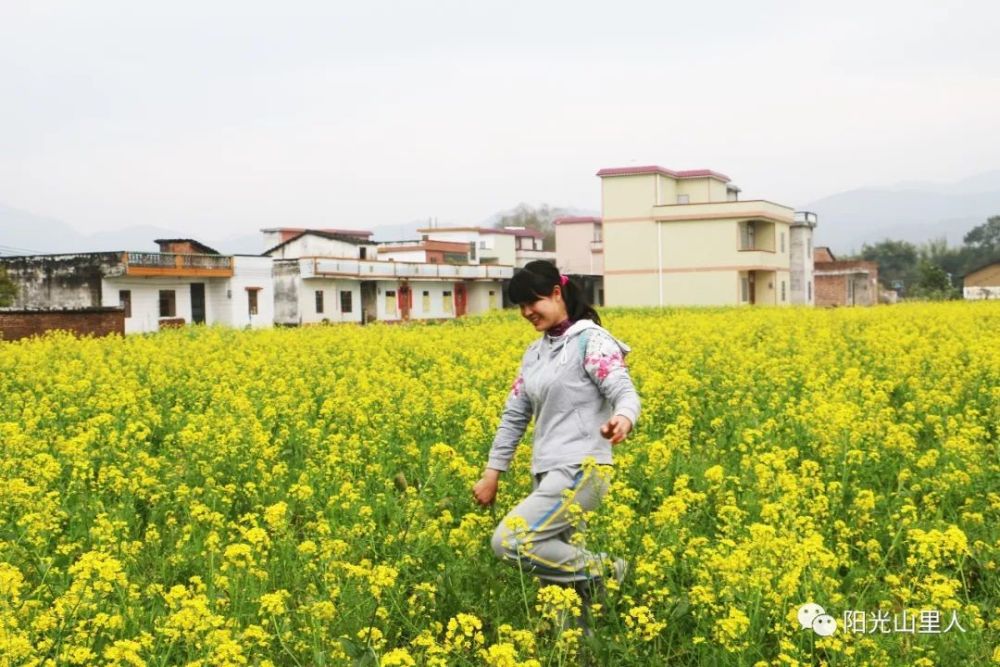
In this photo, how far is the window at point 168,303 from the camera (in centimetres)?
3734

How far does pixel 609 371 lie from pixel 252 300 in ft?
126

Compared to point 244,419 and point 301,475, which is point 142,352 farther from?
point 301,475

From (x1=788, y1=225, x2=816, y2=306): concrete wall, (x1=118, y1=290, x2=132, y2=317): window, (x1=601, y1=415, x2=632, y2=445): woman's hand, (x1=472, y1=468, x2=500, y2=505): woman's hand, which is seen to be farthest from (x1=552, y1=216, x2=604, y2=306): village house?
(x1=601, y1=415, x2=632, y2=445): woman's hand

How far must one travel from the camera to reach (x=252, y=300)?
136 ft

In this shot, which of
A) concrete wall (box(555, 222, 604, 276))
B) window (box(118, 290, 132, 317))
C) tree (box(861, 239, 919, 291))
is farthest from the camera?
tree (box(861, 239, 919, 291))

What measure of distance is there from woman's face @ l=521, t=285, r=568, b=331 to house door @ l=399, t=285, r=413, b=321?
44647mm

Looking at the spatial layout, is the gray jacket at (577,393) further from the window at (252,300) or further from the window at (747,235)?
the window at (747,235)

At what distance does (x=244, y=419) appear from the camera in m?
7.73

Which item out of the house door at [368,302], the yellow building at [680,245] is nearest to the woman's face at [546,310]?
the yellow building at [680,245]

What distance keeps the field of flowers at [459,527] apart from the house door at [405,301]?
125 feet

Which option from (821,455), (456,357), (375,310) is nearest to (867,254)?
(375,310)

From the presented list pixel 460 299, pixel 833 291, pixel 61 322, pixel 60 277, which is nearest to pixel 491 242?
pixel 460 299

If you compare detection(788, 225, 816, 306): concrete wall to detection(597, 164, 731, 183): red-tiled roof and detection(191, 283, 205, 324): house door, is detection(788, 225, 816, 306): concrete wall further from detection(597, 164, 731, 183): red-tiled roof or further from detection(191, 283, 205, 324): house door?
detection(191, 283, 205, 324): house door

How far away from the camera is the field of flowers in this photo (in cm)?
377
